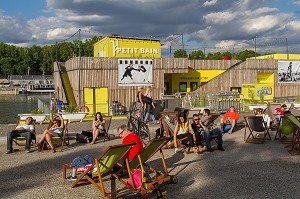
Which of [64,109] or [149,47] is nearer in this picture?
[64,109]

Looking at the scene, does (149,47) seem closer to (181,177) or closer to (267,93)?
(267,93)

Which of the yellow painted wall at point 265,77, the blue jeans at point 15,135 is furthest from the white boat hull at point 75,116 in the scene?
the yellow painted wall at point 265,77

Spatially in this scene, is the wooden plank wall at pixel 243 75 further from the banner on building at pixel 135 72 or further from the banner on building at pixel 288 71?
the banner on building at pixel 135 72

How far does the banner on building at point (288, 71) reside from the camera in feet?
104

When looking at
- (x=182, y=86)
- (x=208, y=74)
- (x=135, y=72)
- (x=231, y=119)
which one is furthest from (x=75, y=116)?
(x=208, y=74)

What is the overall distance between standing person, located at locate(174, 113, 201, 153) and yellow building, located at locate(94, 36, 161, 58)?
60.4ft

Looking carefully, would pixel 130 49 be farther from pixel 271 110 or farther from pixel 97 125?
pixel 97 125

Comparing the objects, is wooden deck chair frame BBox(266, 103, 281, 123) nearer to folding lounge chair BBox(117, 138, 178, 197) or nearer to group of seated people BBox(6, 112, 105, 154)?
group of seated people BBox(6, 112, 105, 154)

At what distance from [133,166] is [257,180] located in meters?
2.30

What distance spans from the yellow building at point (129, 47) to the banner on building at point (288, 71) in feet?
35.4

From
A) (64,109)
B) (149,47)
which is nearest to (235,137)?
(64,109)

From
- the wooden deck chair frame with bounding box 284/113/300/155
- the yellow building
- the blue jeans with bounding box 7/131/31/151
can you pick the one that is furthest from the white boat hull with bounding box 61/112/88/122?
the yellow building

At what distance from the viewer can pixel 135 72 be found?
24.7 meters

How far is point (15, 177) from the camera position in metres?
7.30
